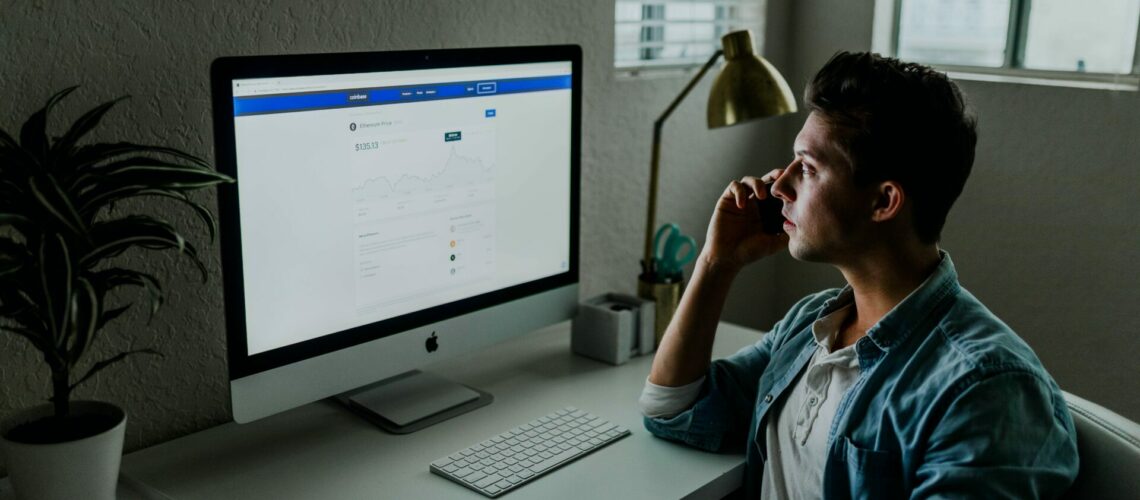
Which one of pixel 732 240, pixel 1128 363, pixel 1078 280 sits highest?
pixel 732 240

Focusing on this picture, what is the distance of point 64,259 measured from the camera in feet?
3.73

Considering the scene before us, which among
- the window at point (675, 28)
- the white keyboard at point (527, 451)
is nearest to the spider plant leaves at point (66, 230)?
the white keyboard at point (527, 451)

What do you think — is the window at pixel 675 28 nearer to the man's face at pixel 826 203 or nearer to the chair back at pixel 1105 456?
the man's face at pixel 826 203

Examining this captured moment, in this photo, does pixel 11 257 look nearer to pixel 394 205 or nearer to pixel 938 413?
pixel 394 205

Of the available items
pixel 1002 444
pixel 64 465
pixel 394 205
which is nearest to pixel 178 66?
pixel 394 205

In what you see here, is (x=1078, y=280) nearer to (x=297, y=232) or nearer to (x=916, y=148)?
(x=916, y=148)

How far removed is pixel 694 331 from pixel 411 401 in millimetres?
457

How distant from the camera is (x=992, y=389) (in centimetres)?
122

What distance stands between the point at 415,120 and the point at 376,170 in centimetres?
10

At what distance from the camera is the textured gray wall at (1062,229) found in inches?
84.3

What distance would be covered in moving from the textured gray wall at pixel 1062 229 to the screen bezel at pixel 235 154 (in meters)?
1.04

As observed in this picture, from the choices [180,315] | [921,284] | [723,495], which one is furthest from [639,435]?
[180,315]

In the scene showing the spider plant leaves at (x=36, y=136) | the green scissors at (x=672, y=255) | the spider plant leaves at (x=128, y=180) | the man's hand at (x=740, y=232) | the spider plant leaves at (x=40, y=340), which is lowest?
the green scissors at (x=672, y=255)

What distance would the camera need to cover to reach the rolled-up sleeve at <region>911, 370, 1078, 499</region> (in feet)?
3.84
